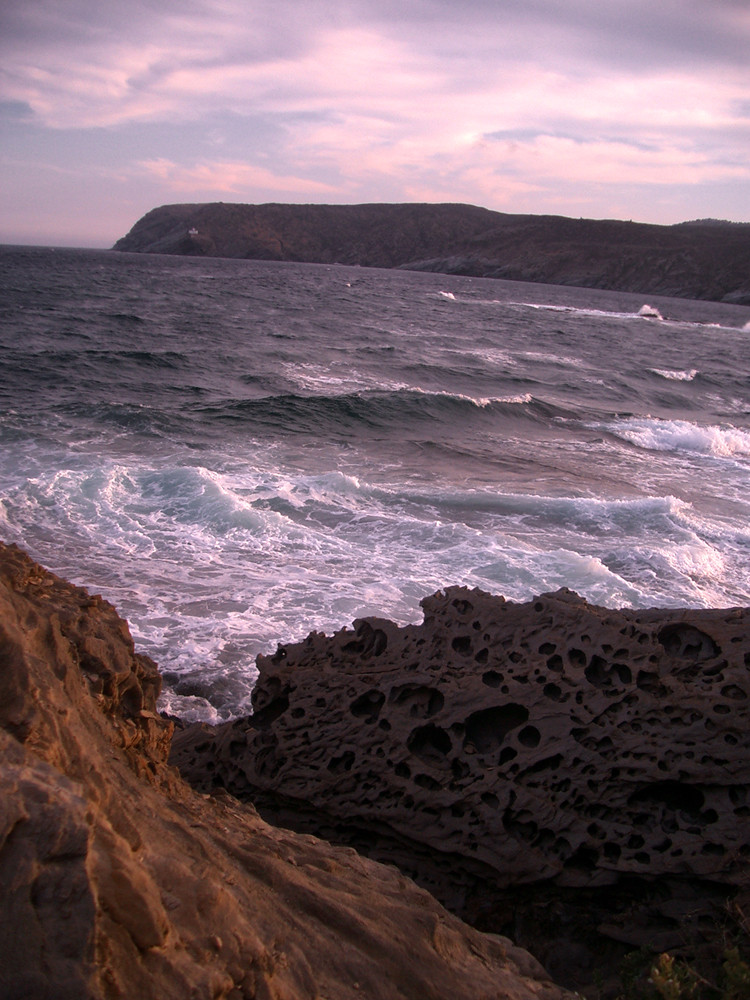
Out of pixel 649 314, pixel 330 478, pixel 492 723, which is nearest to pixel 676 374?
pixel 330 478

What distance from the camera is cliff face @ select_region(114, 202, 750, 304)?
296 feet

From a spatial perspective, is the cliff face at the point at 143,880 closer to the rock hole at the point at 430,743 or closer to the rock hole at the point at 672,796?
the rock hole at the point at 430,743

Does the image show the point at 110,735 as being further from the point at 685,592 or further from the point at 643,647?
the point at 685,592

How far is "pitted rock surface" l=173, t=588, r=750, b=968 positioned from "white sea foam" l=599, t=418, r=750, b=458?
438 inches

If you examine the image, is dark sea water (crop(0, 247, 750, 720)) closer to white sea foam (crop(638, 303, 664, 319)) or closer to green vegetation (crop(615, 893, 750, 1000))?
green vegetation (crop(615, 893, 750, 1000))

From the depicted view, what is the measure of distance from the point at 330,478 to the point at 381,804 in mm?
7031

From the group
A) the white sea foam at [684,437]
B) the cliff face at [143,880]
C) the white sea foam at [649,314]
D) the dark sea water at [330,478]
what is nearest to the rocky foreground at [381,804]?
A: the cliff face at [143,880]

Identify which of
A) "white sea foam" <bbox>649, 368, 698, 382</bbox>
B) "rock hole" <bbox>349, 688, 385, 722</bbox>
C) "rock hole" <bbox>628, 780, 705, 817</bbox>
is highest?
"white sea foam" <bbox>649, 368, 698, 382</bbox>

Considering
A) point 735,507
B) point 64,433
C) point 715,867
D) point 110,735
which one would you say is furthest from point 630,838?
point 64,433

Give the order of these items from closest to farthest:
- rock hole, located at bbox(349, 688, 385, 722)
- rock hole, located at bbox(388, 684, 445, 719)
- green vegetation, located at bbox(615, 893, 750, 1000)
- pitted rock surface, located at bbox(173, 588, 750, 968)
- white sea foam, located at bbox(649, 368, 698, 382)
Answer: green vegetation, located at bbox(615, 893, 750, 1000) → pitted rock surface, located at bbox(173, 588, 750, 968) → rock hole, located at bbox(388, 684, 445, 719) → rock hole, located at bbox(349, 688, 385, 722) → white sea foam, located at bbox(649, 368, 698, 382)

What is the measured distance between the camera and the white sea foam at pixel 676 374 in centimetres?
2394

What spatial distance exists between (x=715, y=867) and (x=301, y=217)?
126337 millimetres

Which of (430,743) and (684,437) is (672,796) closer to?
(430,743)

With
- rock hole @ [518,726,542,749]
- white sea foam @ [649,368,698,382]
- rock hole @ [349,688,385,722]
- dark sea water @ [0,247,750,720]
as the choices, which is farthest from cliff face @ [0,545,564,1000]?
white sea foam @ [649,368,698,382]
